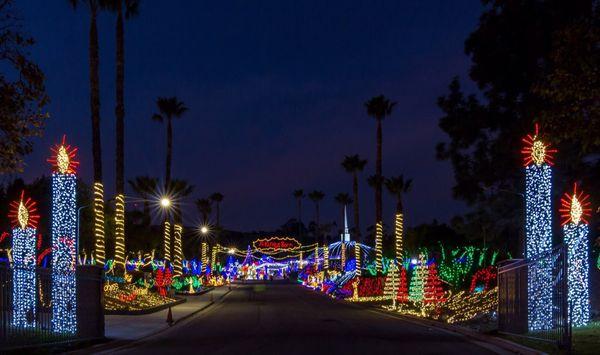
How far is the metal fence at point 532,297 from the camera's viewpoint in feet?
63.7

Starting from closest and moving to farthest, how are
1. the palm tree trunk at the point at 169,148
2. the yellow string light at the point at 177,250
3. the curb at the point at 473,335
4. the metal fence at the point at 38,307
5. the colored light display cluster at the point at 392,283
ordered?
the metal fence at the point at 38,307 < the curb at the point at 473,335 < the colored light display cluster at the point at 392,283 < the palm tree trunk at the point at 169,148 < the yellow string light at the point at 177,250

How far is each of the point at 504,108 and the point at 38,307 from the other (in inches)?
1145

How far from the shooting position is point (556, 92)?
44.9 feet

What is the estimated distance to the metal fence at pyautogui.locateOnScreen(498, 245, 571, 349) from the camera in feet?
63.7

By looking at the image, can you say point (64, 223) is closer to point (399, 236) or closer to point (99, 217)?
point (99, 217)

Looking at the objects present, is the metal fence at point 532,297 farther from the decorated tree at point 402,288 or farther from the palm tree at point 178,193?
the palm tree at point 178,193

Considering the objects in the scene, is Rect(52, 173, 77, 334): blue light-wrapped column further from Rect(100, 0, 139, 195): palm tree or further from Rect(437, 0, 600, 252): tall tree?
Rect(437, 0, 600, 252): tall tree

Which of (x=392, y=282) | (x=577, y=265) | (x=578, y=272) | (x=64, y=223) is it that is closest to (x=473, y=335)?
(x=578, y=272)

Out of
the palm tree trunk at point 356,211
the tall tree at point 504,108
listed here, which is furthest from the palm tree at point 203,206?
the tall tree at point 504,108

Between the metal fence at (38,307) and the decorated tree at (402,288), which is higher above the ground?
the metal fence at (38,307)

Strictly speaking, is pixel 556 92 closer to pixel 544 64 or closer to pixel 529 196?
pixel 529 196

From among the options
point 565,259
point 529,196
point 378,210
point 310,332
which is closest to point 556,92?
point 565,259

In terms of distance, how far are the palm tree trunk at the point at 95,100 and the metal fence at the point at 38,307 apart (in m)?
13.3

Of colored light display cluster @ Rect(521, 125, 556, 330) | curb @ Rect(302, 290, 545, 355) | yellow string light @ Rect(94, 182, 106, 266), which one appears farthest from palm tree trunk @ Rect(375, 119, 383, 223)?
colored light display cluster @ Rect(521, 125, 556, 330)
